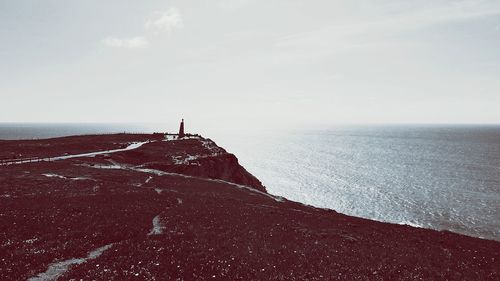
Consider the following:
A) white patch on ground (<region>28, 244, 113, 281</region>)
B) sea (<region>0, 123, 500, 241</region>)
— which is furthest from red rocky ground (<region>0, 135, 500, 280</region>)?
sea (<region>0, 123, 500, 241</region>)

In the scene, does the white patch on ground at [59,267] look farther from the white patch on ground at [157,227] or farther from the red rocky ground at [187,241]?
the white patch on ground at [157,227]

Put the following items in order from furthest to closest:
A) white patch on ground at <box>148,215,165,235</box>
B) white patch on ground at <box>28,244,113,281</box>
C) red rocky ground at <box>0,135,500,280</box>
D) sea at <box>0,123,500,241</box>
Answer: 1. sea at <box>0,123,500,241</box>
2. white patch on ground at <box>148,215,165,235</box>
3. red rocky ground at <box>0,135,500,280</box>
4. white patch on ground at <box>28,244,113,281</box>

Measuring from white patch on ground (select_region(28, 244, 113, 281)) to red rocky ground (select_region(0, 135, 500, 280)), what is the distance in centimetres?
6

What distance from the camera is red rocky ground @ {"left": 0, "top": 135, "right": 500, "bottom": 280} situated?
1697cm

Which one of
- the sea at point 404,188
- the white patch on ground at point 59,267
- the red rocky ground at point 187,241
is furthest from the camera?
→ the sea at point 404,188

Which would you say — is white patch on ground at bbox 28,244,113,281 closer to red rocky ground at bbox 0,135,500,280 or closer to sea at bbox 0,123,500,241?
red rocky ground at bbox 0,135,500,280

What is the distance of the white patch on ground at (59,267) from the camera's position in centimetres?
1497

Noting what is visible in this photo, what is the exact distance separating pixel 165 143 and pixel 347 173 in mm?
61382

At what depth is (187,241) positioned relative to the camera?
69.6 ft

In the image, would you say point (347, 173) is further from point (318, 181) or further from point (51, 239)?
point (51, 239)

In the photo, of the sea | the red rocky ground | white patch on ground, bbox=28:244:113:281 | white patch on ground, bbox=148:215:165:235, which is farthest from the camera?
the sea

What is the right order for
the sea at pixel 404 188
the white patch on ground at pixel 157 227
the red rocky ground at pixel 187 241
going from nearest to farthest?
the red rocky ground at pixel 187 241, the white patch on ground at pixel 157 227, the sea at pixel 404 188

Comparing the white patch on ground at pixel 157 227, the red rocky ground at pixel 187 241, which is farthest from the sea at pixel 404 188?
the white patch on ground at pixel 157 227

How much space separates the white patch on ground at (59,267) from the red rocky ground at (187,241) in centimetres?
6
